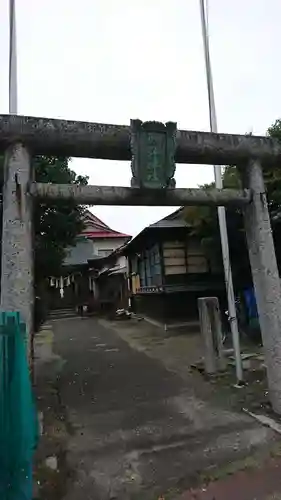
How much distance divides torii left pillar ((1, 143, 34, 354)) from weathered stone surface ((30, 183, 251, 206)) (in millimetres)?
274

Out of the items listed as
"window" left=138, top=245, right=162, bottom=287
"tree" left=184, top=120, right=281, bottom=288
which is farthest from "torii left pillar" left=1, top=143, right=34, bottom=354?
"window" left=138, top=245, right=162, bottom=287

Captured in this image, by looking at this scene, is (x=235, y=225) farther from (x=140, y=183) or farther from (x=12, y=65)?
(x=12, y=65)

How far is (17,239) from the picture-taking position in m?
5.40

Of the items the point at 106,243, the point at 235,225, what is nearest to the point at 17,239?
the point at 235,225

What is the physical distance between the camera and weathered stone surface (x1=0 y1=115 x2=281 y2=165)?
570 cm

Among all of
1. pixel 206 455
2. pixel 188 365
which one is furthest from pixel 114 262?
pixel 206 455

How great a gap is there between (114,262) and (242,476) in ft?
84.1

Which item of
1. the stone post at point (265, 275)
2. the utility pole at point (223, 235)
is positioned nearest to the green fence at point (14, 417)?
the stone post at point (265, 275)

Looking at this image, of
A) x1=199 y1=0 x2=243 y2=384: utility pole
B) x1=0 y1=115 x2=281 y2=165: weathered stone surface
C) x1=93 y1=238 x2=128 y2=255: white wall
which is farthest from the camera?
x1=93 y1=238 x2=128 y2=255: white wall

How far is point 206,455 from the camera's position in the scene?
486 cm

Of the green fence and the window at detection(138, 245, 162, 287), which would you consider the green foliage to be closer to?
the green fence

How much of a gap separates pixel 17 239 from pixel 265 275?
4.00 metres

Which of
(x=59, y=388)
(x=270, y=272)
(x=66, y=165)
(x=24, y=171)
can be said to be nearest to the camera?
(x=24, y=171)

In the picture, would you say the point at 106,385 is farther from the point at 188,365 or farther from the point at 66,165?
the point at 66,165
